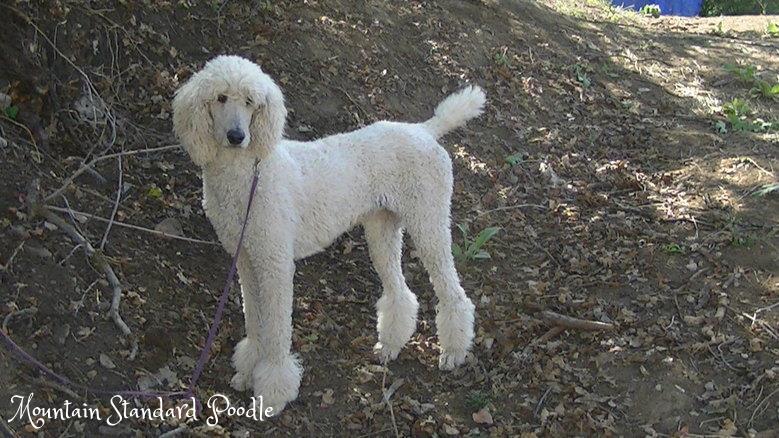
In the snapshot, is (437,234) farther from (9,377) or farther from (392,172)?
(9,377)

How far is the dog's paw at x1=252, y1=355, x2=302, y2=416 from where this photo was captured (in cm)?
433

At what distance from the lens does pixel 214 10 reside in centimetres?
716

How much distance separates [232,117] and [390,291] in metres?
1.67

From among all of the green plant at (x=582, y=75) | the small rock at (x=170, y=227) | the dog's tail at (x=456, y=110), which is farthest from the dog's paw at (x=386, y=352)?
the green plant at (x=582, y=75)

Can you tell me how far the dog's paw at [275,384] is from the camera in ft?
14.2

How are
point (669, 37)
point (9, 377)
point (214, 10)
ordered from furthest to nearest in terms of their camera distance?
point (669, 37)
point (214, 10)
point (9, 377)

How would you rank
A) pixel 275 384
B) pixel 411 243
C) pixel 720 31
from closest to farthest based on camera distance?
pixel 275 384 → pixel 411 243 → pixel 720 31

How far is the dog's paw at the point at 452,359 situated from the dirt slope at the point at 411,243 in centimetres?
5

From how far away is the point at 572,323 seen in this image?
5.12m

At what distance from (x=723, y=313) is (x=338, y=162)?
2.55 m

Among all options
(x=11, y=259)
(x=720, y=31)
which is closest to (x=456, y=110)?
(x=11, y=259)

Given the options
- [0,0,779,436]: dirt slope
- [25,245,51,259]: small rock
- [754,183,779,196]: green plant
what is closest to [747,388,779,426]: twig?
[0,0,779,436]: dirt slope

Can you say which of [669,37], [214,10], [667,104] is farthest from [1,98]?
[669,37]

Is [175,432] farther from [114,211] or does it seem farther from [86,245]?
[114,211]
